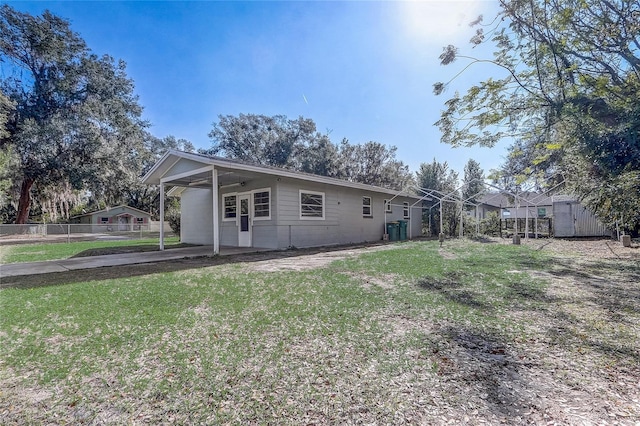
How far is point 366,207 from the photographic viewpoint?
14.5m

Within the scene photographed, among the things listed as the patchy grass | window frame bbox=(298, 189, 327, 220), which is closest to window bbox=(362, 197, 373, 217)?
window frame bbox=(298, 189, 327, 220)

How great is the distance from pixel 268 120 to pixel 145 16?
2016cm

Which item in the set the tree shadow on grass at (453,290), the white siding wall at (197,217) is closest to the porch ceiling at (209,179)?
the white siding wall at (197,217)

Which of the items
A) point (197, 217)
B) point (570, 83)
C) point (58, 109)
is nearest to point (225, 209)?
point (197, 217)

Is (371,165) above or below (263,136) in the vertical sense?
below

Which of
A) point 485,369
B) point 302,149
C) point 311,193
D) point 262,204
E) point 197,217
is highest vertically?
point 302,149

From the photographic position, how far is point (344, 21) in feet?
26.6

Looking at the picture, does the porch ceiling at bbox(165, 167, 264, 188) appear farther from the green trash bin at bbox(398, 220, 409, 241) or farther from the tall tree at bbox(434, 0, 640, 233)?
the green trash bin at bbox(398, 220, 409, 241)

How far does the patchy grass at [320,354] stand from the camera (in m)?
1.86

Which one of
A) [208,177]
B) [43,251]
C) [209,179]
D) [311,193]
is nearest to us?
[43,251]

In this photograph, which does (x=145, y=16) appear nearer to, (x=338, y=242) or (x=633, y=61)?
(x=338, y=242)

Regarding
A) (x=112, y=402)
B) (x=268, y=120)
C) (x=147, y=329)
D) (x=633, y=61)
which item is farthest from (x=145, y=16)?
(x=268, y=120)

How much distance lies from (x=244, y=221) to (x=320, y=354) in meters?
9.27

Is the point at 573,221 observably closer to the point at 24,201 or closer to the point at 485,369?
the point at 485,369
